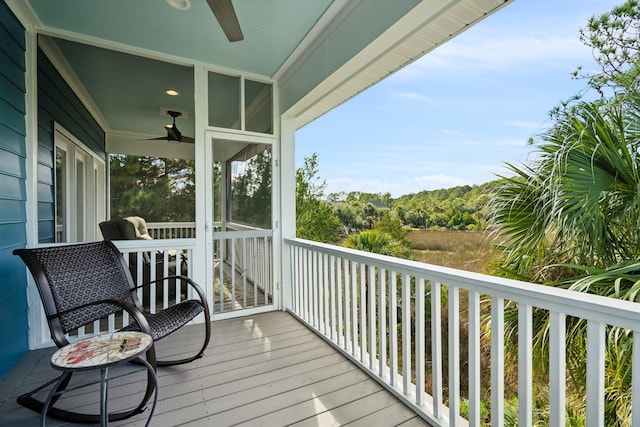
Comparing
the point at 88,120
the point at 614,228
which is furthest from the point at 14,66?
the point at 614,228

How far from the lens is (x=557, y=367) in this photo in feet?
3.99

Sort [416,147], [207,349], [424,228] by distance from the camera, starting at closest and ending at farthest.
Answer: [207,349] < [424,228] < [416,147]

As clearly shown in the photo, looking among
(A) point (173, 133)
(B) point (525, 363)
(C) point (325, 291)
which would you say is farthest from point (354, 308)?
(A) point (173, 133)

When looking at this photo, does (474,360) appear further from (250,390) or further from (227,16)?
(227,16)

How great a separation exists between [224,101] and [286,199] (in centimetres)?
130

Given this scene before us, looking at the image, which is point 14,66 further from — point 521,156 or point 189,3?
point 521,156

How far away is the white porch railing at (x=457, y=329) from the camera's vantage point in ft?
3.60

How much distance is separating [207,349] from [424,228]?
3.86 metres

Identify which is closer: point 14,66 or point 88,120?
point 14,66

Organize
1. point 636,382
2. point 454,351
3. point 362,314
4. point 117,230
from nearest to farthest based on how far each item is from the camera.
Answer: point 636,382, point 454,351, point 362,314, point 117,230

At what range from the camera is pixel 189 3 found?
2.30 m

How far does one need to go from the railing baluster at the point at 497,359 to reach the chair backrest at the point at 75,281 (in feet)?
7.36

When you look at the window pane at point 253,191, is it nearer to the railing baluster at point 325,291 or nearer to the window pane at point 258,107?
the window pane at point 258,107

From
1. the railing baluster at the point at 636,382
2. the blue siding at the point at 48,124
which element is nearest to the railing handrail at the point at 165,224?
the blue siding at the point at 48,124
